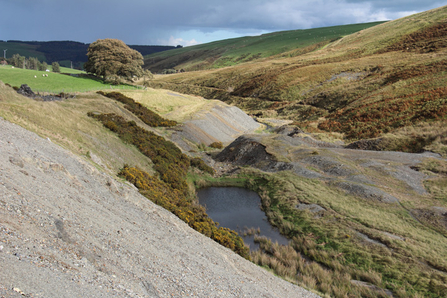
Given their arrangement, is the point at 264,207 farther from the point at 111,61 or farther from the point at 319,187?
the point at 111,61

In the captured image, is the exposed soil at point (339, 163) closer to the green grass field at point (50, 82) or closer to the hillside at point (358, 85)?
the hillside at point (358, 85)

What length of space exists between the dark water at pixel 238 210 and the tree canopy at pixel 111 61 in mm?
42430

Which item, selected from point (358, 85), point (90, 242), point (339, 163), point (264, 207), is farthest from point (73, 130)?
point (358, 85)

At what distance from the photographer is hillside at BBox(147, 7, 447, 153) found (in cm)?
5600

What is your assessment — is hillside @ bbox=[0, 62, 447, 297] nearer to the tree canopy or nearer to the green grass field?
the green grass field

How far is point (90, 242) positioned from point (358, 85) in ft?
280

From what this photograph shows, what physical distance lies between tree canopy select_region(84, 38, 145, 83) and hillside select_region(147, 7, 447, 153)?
36.6 meters

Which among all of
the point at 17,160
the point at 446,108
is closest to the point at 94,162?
the point at 17,160

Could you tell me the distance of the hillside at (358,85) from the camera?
56.0 meters

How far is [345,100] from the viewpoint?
78062 millimetres

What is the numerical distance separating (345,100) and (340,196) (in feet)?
189

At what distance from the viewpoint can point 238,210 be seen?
2778 centimetres

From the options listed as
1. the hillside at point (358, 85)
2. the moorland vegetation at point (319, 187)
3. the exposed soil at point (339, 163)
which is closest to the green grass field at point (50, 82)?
the moorland vegetation at point (319, 187)

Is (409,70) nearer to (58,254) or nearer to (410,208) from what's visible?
(410,208)
